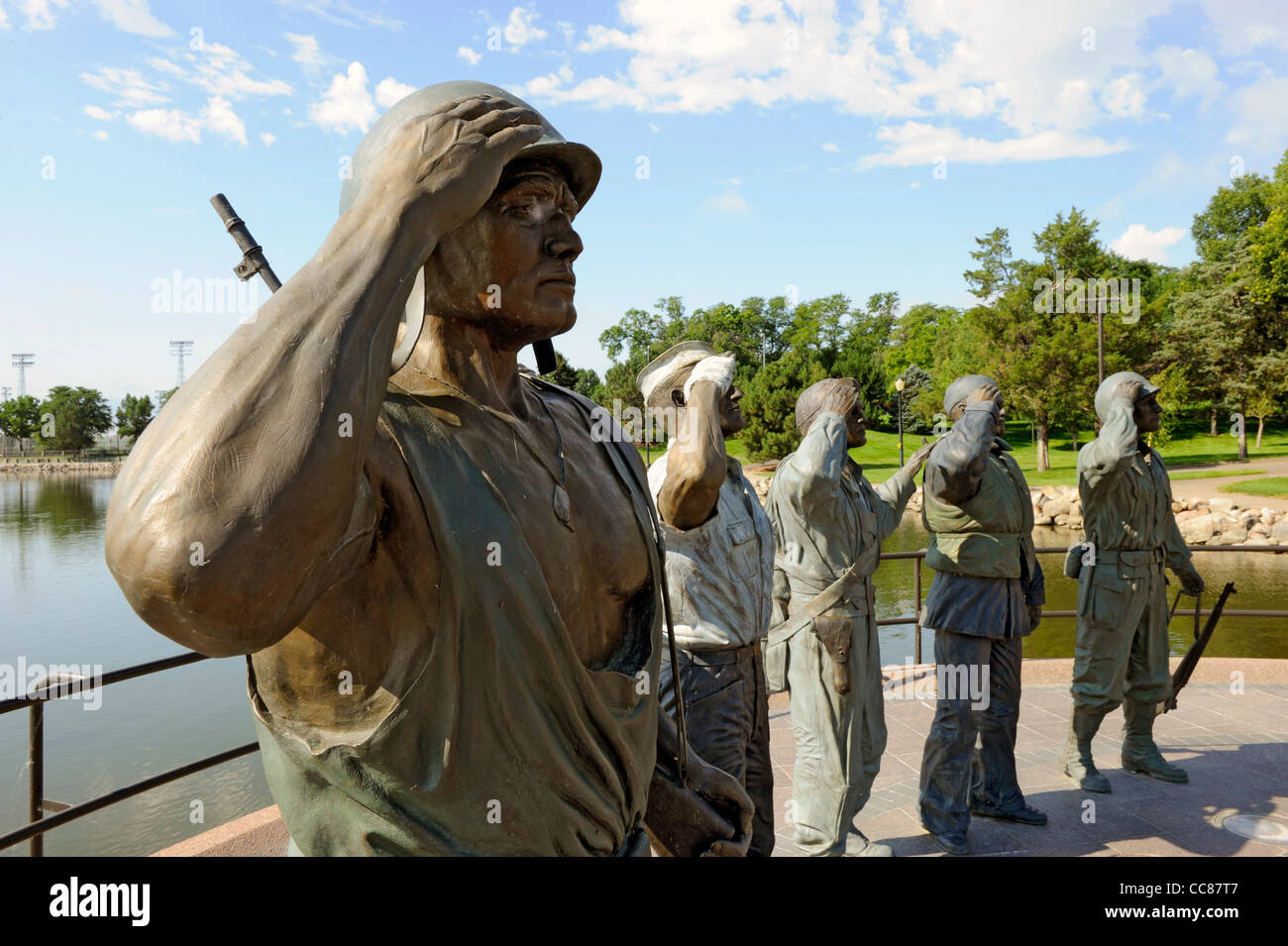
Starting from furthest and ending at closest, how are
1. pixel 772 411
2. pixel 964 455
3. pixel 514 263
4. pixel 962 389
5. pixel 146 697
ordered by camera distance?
pixel 772 411, pixel 146 697, pixel 962 389, pixel 964 455, pixel 514 263

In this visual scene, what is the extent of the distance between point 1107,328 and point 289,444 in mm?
40415

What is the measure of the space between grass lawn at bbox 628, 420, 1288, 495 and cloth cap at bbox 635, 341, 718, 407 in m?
29.6

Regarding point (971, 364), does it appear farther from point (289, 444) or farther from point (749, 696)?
point (289, 444)

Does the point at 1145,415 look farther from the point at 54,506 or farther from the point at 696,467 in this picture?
the point at 54,506

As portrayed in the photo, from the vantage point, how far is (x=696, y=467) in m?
3.08

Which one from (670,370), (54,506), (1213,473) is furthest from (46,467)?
(670,370)

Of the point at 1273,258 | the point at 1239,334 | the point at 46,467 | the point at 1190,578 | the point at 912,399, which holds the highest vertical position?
the point at 1273,258

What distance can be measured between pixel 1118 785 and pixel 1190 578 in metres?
1.74

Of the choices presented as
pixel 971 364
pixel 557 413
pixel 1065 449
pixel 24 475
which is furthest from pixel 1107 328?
pixel 24 475

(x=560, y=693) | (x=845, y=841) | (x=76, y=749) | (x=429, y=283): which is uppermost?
(x=429, y=283)

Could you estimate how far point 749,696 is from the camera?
13.0ft

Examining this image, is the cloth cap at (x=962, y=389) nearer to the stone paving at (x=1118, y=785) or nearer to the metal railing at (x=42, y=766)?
the stone paving at (x=1118, y=785)

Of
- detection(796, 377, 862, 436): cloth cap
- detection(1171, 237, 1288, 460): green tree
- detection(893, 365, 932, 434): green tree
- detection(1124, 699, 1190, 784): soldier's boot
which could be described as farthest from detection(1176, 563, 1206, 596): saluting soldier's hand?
Answer: detection(1171, 237, 1288, 460): green tree

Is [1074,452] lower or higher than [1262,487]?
higher
